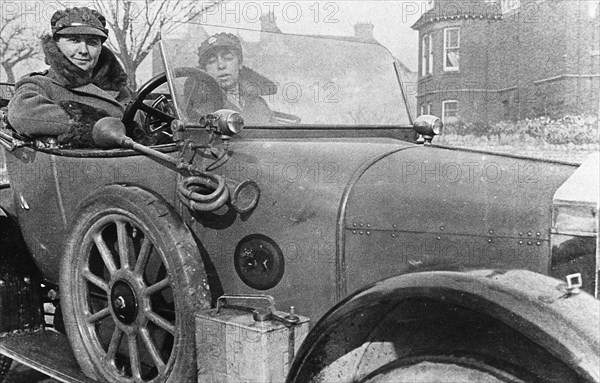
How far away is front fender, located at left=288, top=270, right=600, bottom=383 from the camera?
168 cm

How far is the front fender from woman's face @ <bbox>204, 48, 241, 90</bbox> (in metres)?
1.42

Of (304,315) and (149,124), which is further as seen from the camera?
(149,124)

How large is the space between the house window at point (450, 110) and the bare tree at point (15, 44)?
748 cm

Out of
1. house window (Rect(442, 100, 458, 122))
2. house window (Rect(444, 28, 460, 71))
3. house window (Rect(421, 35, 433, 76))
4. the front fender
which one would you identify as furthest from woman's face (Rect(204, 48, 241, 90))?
house window (Rect(444, 28, 460, 71))

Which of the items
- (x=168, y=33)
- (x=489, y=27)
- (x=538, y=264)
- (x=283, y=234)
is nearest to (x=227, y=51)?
(x=168, y=33)

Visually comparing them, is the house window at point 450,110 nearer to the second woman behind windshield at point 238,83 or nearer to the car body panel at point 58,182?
the second woman behind windshield at point 238,83

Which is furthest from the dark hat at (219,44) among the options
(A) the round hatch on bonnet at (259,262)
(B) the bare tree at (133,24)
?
(B) the bare tree at (133,24)

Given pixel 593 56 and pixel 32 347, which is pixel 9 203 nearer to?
pixel 32 347

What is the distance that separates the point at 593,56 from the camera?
6.46m

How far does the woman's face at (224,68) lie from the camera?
10.1ft

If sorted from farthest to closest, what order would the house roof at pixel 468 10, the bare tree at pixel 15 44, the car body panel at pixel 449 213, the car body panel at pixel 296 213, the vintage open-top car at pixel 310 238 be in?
the bare tree at pixel 15 44, the house roof at pixel 468 10, the car body panel at pixel 296 213, the car body panel at pixel 449 213, the vintage open-top car at pixel 310 238

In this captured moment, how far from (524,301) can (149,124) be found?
291cm

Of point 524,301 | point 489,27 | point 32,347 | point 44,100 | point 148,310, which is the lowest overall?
point 32,347

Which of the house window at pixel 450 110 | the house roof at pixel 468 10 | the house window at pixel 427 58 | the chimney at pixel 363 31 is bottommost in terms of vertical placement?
the house window at pixel 450 110
